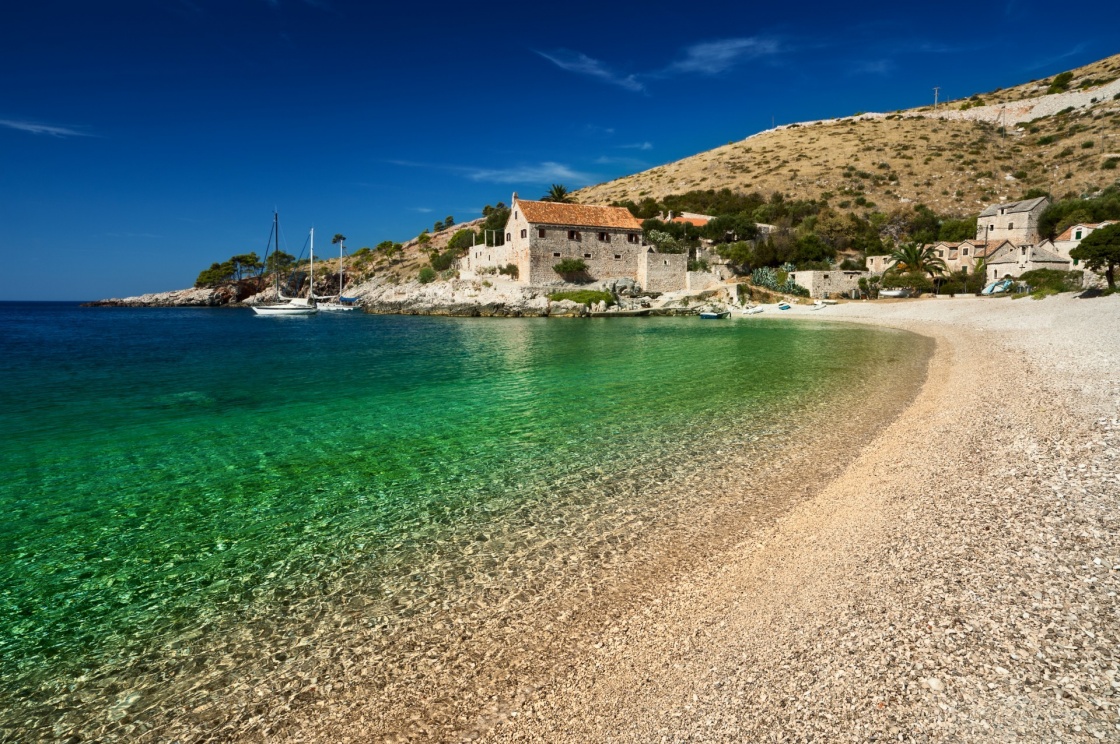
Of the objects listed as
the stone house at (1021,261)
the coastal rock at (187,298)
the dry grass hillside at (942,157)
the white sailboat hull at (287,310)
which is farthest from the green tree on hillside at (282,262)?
the stone house at (1021,261)

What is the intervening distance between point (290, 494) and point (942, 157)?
10112 centimetres

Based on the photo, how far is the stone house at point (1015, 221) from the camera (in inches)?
2235

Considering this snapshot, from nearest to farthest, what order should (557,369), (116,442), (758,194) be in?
(116,442) → (557,369) → (758,194)

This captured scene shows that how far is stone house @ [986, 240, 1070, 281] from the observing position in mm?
47188

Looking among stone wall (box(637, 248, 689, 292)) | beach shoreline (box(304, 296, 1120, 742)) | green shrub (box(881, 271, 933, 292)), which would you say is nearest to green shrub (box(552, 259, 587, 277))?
stone wall (box(637, 248, 689, 292))

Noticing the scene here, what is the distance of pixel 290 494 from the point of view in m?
8.41

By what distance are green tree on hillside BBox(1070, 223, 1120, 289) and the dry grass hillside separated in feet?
131

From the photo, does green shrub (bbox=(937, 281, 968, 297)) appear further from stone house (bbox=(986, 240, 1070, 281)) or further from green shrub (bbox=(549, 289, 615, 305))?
green shrub (bbox=(549, 289, 615, 305))

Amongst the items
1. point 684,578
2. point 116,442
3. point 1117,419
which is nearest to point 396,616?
point 684,578

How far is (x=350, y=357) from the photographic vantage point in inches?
1041

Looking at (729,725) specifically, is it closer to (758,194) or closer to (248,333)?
(248,333)

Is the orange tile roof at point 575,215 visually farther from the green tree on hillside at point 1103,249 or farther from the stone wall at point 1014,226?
the stone wall at point 1014,226

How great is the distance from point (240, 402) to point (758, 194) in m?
81.1

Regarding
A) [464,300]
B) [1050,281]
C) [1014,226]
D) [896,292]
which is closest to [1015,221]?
[1014,226]
